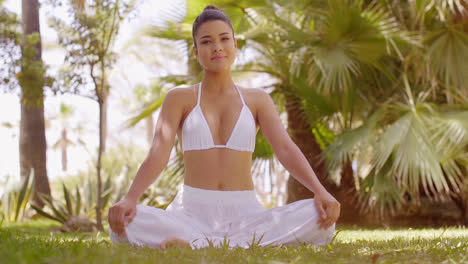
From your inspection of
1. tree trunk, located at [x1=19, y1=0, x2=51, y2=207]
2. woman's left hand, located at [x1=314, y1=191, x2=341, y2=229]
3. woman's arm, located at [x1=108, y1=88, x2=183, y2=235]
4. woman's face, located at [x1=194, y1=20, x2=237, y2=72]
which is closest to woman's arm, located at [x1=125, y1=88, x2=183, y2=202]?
woman's arm, located at [x1=108, y1=88, x2=183, y2=235]

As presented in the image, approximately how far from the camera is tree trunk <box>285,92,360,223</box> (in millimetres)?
6555

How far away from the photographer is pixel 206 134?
274 centimetres

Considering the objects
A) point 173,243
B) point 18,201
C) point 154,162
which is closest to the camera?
point 173,243

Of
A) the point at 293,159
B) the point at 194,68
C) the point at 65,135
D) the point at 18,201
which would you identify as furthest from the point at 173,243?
the point at 65,135

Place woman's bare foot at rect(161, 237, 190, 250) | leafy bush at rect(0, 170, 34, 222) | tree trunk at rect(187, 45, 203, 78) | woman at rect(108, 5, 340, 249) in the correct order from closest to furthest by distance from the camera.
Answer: woman's bare foot at rect(161, 237, 190, 250)
woman at rect(108, 5, 340, 249)
tree trunk at rect(187, 45, 203, 78)
leafy bush at rect(0, 170, 34, 222)

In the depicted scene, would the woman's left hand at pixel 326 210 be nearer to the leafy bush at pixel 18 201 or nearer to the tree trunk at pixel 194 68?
the tree trunk at pixel 194 68

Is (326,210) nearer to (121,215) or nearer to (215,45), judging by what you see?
(121,215)

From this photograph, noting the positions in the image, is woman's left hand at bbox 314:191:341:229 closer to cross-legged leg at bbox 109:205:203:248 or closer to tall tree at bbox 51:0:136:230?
cross-legged leg at bbox 109:205:203:248

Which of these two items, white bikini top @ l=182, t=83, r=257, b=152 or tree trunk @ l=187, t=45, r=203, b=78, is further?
tree trunk @ l=187, t=45, r=203, b=78

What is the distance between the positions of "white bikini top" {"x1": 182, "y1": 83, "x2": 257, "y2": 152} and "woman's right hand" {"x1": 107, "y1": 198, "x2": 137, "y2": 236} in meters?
0.51

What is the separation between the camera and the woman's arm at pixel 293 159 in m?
2.49

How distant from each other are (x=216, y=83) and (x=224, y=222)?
0.81 metres

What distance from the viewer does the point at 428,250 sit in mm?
2225

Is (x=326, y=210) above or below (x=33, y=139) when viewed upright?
above
